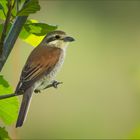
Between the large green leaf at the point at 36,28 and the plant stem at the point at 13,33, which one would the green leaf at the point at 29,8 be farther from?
the large green leaf at the point at 36,28

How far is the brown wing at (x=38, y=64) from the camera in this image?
3.51 metres

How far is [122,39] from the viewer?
17.8 metres

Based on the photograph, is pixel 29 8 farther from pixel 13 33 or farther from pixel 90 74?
pixel 90 74

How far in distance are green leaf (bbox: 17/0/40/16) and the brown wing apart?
4.12 ft

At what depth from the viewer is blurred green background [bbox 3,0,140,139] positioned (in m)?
11.5

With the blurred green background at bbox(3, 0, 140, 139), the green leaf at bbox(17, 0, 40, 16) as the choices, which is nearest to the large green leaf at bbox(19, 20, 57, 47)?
the green leaf at bbox(17, 0, 40, 16)

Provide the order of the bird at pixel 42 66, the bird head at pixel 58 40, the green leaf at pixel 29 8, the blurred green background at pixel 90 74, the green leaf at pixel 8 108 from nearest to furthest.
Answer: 1. the green leaf at pixel 29 8
2. the green leaf at pixel 8 108
3. the bird at pixel 42 66
4. the bird head at pixel 58 40
5. the blurred green background at pixel 90 74

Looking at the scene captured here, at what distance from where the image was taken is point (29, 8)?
6.48 ft

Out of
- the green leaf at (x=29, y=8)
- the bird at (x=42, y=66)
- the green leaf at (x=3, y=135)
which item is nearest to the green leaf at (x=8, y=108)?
the green leaf at (x=3, y=135)

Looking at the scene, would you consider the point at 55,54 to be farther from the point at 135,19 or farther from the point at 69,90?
the point at 135,19

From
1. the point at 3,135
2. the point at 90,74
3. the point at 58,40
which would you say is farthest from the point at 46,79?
the point at 90,74

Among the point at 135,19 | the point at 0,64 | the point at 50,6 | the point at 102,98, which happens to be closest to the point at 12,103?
the point at 0,64

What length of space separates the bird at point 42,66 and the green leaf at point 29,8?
1.02 meters

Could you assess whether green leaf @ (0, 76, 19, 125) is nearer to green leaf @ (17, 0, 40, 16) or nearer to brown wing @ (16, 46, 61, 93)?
green leaf @ (17, 0, 40, 16)
